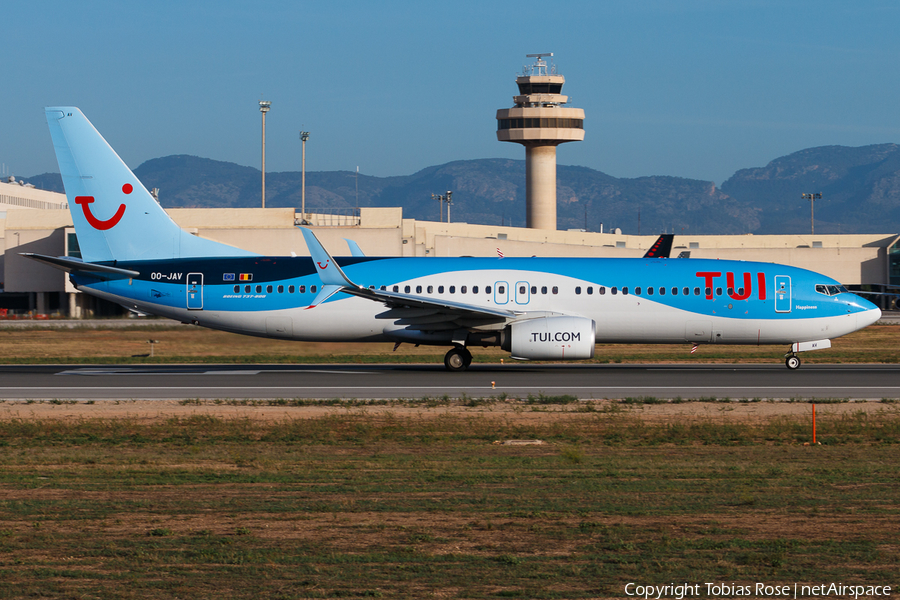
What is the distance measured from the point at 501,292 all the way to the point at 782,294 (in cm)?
981

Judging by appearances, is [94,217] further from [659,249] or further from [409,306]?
[659,249]

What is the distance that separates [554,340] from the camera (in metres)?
31.2

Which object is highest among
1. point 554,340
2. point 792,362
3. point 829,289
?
point 829,289

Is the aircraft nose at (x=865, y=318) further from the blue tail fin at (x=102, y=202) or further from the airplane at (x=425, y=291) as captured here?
the blue tail fin at (x=102, y=202)

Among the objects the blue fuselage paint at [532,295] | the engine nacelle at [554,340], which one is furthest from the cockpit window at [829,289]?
the engine nacelle at [554,340]

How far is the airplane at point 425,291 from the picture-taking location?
108 feet

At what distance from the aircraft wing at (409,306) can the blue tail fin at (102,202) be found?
6.68 meters

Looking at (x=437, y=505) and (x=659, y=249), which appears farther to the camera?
(x=659, y=249)

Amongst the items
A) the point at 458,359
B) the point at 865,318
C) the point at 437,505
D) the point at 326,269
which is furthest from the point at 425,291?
the point at 437,505

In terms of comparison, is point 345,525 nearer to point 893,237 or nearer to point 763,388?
point 763,388

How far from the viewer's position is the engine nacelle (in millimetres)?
31156

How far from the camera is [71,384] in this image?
29609mm

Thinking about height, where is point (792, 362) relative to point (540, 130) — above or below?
below

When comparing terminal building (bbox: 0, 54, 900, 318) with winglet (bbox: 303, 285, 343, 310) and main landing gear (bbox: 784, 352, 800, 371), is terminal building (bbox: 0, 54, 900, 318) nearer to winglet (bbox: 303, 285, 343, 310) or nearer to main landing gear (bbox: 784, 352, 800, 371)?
winglet (bbox: 303, 285, 343, 310)
